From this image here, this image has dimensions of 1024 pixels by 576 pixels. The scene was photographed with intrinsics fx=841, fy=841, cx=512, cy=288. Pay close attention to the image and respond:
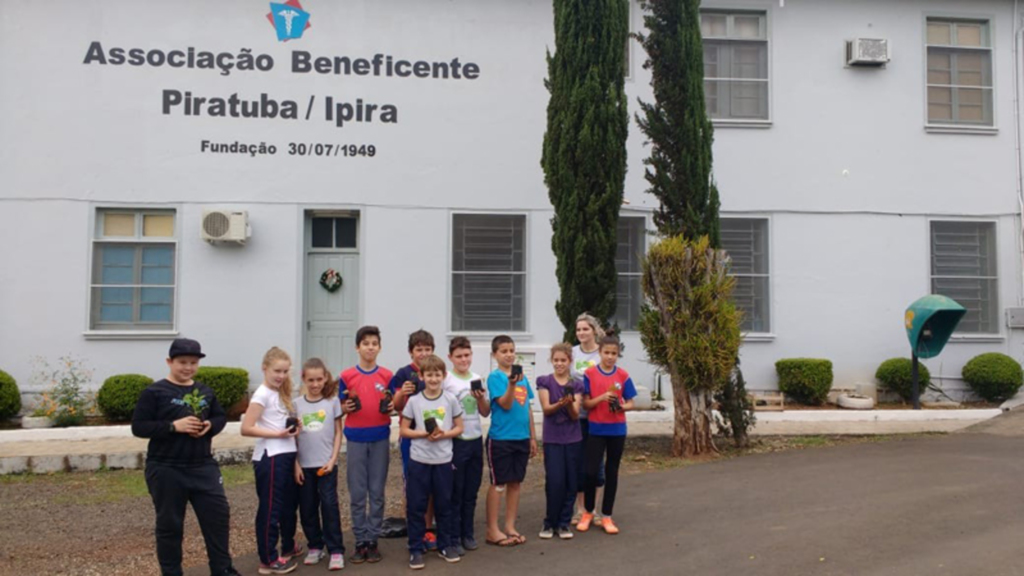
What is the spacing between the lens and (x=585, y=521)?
650 centimetres

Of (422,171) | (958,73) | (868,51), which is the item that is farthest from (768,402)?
(958,73)

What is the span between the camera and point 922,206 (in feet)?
41.7

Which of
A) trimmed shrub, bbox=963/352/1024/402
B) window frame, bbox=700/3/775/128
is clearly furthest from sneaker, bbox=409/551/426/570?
trimmed shrub, bbox=963/352/1024/402

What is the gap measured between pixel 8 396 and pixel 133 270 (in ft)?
7.22

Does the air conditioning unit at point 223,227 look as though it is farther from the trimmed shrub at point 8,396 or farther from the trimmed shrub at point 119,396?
the trimmed shrub at point 8,396

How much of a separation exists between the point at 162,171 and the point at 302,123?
6.58 ft

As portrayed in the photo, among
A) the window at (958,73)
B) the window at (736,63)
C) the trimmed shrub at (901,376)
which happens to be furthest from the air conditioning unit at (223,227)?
the window at (958,73)

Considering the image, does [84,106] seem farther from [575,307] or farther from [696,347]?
[696,347]

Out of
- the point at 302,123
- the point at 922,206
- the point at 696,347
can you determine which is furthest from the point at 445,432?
the point at 922,206

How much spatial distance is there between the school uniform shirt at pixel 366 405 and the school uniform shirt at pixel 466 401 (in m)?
0.47

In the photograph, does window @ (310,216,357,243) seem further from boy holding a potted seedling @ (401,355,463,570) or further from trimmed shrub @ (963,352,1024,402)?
trimmed shrub @ (963,352,1024,402)

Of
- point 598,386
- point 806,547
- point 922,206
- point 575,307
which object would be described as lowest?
point 806,547

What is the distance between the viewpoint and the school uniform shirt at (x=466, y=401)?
19.4ft

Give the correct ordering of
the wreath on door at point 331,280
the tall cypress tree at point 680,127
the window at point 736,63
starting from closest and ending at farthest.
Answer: the tall cypress tree at point 680,127, the wreath on door at point 331,280, the window at point 736,63
